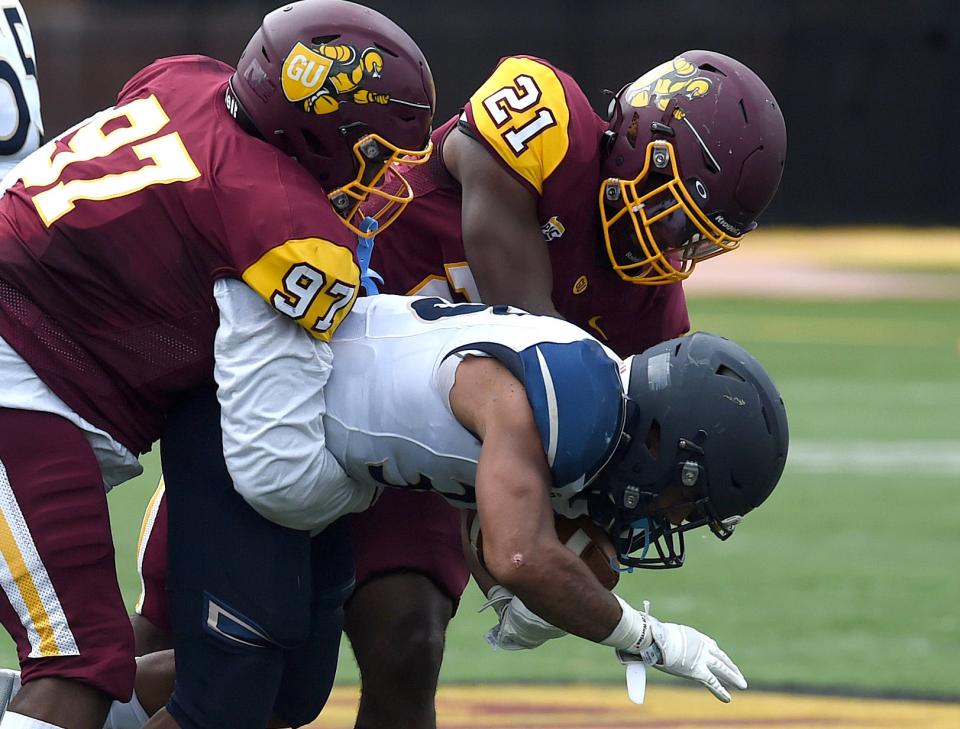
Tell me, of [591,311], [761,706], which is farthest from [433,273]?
[761,706]

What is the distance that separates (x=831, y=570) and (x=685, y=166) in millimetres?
3507

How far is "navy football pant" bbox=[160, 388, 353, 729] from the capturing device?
3.57 meters

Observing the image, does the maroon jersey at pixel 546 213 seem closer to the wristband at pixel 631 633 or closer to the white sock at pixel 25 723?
the wristband at pixel 631 633

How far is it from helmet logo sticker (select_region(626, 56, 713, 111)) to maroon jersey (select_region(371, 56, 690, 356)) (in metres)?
0.11

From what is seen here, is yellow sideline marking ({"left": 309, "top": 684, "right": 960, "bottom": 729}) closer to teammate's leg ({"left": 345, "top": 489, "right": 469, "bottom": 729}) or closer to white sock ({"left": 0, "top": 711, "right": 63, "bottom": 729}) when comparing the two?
teammate's leg ({"left": 345, "top": 489, "right": 469, "bottom": 729})

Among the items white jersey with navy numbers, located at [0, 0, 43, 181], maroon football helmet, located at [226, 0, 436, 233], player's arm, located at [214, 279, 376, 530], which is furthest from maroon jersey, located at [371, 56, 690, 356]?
white jersey with navy numbers, located at [0, 0, 43, 181]

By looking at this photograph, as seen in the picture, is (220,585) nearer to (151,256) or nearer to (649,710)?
(151,256)

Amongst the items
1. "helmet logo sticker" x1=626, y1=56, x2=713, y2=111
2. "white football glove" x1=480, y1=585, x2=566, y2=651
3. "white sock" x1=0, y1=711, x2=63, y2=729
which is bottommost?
"white sock" x1=0, y1=711, x2=63, y2=729

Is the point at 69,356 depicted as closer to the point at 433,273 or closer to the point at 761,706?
the point at 433,273

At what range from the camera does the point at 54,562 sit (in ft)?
11.3

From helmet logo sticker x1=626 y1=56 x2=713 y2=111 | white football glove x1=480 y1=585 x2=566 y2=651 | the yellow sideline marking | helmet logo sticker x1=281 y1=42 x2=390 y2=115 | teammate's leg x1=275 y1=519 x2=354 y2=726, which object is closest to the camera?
helmet logo sticker x1=281 y1=42 x2=390 y2=115

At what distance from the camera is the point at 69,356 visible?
11.6 feet

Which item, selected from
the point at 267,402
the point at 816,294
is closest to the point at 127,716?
the point at 267,402

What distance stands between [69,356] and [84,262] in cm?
19
